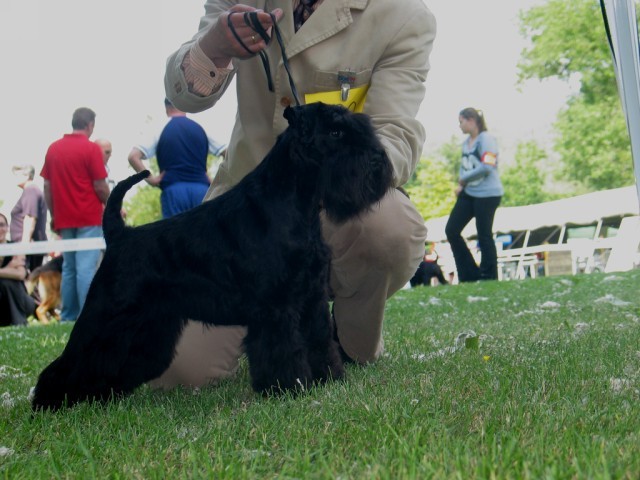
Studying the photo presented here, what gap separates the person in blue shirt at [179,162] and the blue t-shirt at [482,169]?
4.00 meters

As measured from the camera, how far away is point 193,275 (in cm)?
257

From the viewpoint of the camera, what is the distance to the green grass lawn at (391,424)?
58.4 inches

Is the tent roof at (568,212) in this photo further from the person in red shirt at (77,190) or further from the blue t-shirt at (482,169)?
the person in red shirt at (77,190)

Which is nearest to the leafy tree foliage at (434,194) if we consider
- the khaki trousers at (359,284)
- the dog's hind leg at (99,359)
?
the khaki trousers at (359,284)

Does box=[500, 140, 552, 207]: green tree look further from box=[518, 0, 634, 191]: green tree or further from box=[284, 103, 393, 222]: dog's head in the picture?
box=[284, 103, 393, 222]: dog's head

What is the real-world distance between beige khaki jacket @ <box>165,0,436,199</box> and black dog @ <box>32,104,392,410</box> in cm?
40

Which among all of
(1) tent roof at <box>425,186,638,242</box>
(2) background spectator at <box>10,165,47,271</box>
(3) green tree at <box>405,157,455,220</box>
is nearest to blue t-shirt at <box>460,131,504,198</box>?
(2) background spectator at <box>10,165,47,271</box>

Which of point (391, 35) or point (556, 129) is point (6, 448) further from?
point (556, 129)

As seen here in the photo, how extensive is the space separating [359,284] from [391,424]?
1.27 m

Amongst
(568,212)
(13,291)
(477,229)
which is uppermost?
(13,291)

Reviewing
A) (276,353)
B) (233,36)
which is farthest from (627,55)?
(276,353)

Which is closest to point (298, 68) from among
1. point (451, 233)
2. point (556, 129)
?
point (451, 233)

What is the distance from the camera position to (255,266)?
2443 millimetres

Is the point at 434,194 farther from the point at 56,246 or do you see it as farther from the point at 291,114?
the point at 291,114
